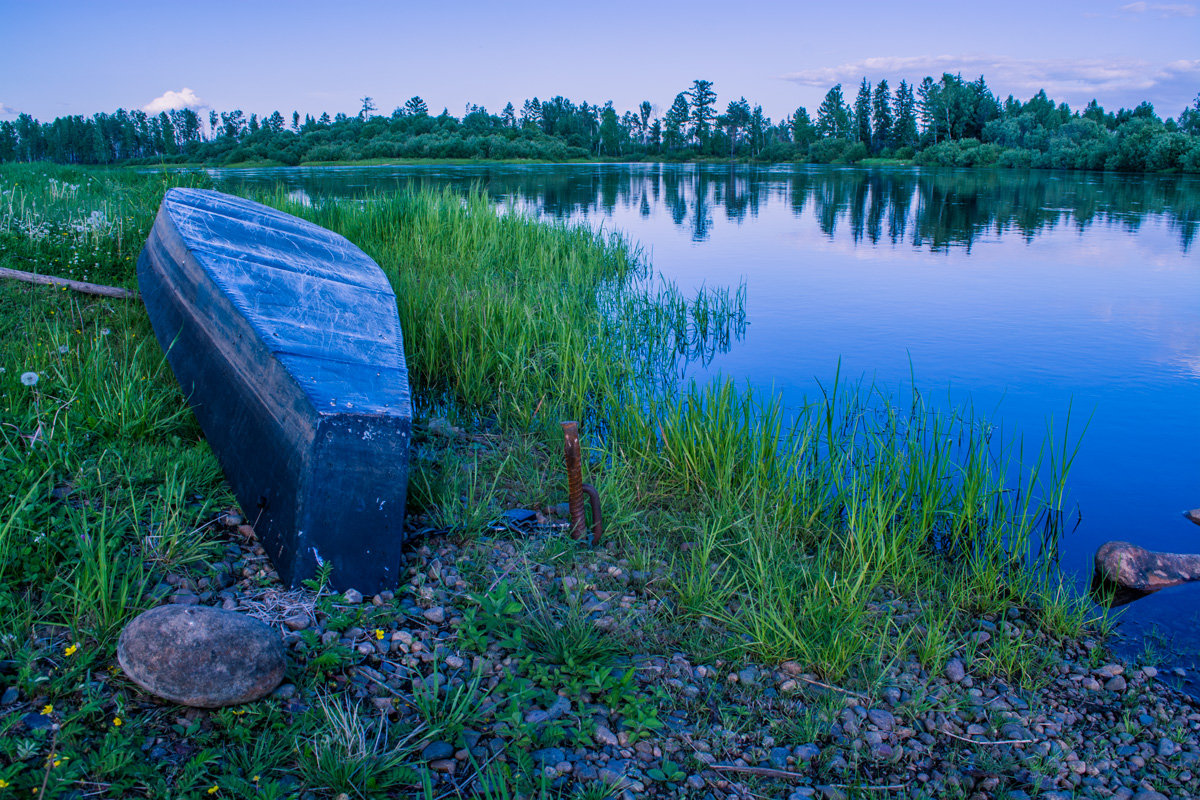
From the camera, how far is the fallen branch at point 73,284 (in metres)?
5.65

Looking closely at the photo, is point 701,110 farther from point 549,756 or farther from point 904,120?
point 549,756

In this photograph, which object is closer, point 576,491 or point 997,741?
point 997,741

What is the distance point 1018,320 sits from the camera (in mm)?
8578

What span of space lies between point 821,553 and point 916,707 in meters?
0.82

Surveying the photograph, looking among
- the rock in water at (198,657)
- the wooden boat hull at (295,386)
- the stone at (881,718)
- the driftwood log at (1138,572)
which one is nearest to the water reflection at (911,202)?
the wooden boat hull at (295,386)

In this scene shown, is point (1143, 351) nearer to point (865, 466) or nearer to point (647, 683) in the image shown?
point (865, 466)

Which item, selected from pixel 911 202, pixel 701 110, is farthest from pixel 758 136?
pixel 911 202

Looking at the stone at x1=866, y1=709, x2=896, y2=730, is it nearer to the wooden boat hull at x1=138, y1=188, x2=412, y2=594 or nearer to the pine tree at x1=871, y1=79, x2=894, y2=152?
the wooden boat hull at x1=138, y1=188, x2=412, y2=594

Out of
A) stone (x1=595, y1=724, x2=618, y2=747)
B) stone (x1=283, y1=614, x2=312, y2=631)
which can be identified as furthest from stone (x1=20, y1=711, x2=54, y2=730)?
stone (x1=595, y1=724, x2=618, y2=747)

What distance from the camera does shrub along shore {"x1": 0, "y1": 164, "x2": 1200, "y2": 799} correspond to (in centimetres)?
199

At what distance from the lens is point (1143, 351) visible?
293 inches

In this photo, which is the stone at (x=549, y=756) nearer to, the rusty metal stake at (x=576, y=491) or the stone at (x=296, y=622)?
the stone at (x=296, y=622)

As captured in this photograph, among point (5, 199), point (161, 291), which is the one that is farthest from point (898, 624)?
point (5, 199)

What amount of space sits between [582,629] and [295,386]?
1.46 metres
